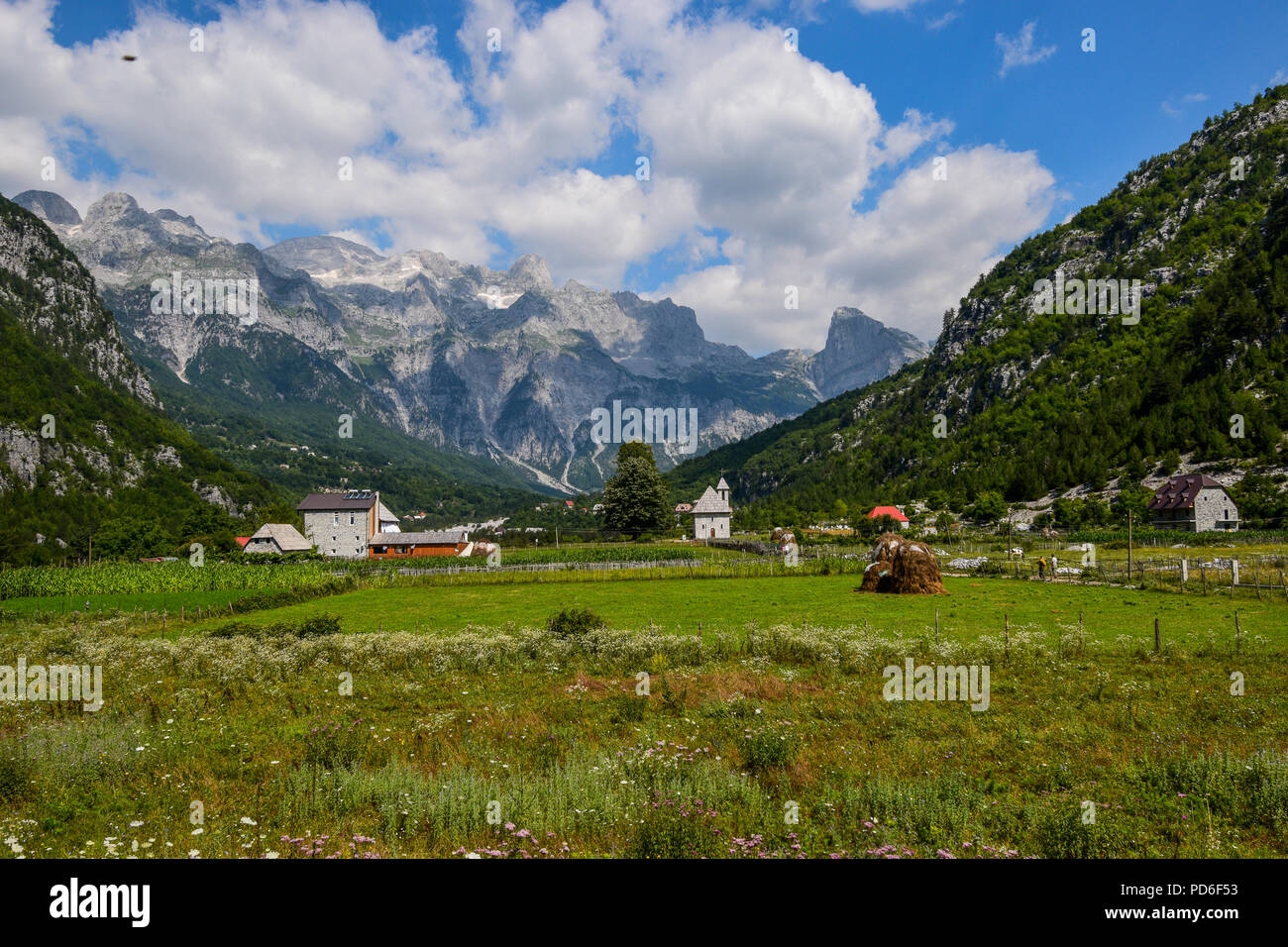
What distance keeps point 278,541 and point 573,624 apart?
320ft

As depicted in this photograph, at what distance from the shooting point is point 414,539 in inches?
4321

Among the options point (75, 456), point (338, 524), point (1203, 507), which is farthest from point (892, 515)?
point (75, 456)

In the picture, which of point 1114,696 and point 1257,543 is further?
point 1257,543

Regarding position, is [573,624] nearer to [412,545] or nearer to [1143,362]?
[412,545]

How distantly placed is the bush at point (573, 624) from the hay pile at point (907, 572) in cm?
2467

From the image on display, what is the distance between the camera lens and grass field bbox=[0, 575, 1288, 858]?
1001cm

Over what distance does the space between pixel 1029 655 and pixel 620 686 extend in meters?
14.7

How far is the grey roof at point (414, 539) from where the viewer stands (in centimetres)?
10888

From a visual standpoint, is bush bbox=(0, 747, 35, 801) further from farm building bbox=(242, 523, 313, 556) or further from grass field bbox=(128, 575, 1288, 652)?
farm building bbox=(242, 523, 313, 556)
